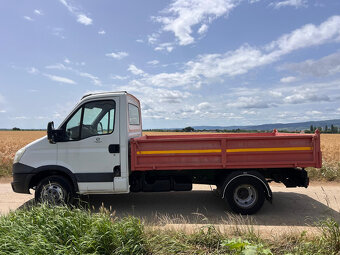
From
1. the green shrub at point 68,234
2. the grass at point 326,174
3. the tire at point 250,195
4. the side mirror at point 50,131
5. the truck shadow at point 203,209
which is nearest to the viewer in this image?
the green shrub at point 68,234

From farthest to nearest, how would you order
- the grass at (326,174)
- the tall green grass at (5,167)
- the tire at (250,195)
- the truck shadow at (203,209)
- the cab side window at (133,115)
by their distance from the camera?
the tall green grass at (5,167) → the grass at (326,174) → the cab side window at (133,115) → the tire at (250,195) → the truck shadow at (203,209)

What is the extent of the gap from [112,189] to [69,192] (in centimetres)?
90

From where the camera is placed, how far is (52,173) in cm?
531

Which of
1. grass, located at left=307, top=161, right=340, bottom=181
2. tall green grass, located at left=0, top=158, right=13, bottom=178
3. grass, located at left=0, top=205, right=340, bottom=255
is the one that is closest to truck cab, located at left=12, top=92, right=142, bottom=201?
grass, located at left=0, top=205, right=340, bottom=255

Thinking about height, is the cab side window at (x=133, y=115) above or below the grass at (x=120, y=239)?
above

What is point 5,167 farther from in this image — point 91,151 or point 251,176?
point 251,176

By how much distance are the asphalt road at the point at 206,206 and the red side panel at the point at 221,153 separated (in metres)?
0.85

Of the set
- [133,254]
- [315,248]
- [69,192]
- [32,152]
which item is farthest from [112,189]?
[315,248]

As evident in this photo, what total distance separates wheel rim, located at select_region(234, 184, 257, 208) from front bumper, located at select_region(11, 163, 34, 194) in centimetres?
427

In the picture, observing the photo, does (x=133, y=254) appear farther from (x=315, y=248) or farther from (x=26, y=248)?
(x=315, y=248)

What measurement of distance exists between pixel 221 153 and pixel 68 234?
310cm

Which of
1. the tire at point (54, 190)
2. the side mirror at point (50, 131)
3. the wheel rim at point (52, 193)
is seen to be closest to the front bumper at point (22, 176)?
the tire at point (54, 190)

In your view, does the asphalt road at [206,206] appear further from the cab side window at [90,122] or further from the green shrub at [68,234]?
the cab side window at [90,122]

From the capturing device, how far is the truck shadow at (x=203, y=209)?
16.0 feet
